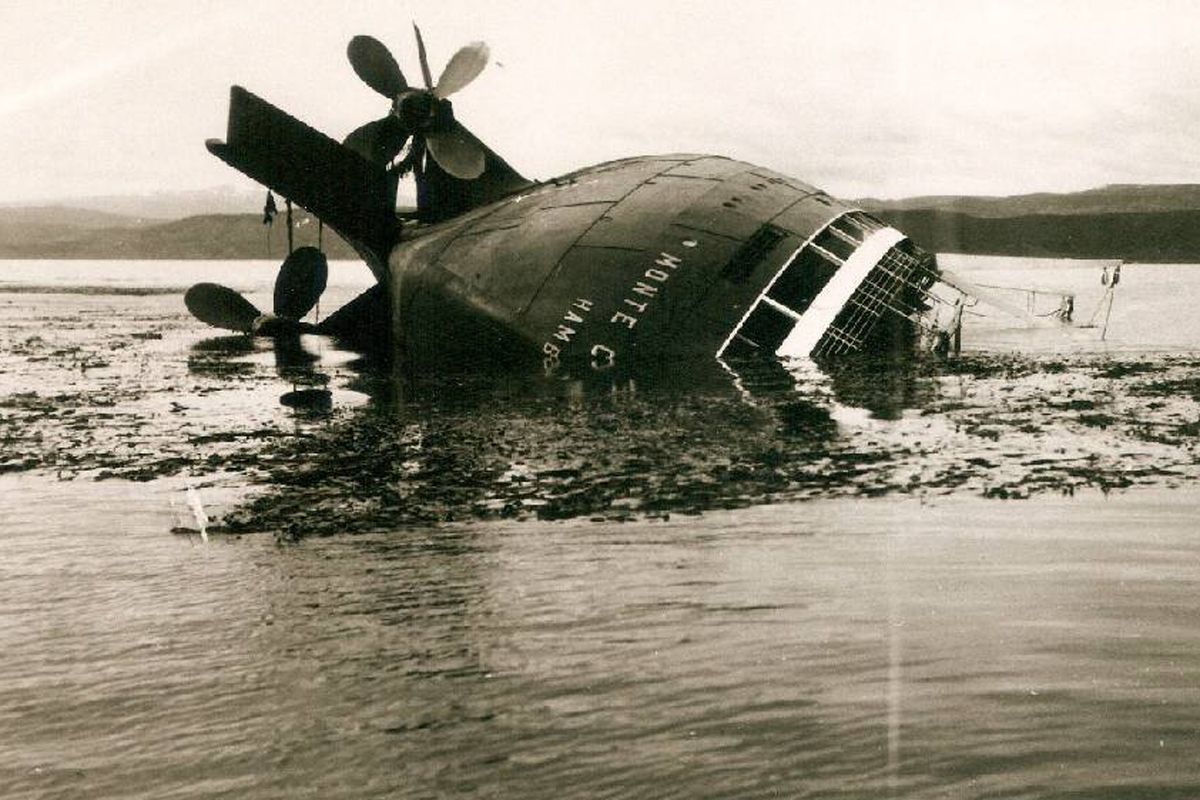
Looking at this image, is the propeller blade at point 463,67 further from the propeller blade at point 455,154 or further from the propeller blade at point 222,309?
the propeller blade at point 222,309

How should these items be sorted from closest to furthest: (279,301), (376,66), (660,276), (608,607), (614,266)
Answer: (608,607)
(660,276)
(614,266)
(376,66)
(279,301)

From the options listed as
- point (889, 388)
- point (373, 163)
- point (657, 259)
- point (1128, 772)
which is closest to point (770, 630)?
point (1128, 772)

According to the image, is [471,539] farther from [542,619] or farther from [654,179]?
[654,179]

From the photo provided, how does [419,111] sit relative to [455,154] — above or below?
above

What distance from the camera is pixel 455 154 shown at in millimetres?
36000

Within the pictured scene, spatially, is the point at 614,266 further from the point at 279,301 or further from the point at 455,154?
the point at 279,301

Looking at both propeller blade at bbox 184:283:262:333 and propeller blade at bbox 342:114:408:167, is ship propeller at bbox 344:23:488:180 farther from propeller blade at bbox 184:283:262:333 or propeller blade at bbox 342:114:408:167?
propeller blade at bbox 184:283:262:333

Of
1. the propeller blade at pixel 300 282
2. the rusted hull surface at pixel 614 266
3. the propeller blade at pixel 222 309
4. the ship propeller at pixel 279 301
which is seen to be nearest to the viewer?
the rusted hull surface at pixel 614 266

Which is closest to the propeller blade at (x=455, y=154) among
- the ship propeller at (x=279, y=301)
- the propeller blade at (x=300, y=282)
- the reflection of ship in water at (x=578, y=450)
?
the propeller blade at (x=300, y=282)

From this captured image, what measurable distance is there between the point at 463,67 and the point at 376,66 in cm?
269

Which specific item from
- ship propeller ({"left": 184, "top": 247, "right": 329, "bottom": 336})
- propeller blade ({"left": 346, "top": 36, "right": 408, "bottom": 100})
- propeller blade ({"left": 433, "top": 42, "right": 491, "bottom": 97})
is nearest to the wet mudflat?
propeller blade ({"left": 433, "top": 42, "right": 491, "bottom": 97})

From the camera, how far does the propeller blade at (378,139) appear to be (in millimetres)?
36688

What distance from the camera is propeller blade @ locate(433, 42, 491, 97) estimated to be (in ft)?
114

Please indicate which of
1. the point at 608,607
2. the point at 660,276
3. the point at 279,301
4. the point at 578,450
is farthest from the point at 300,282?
the point at 608,607
